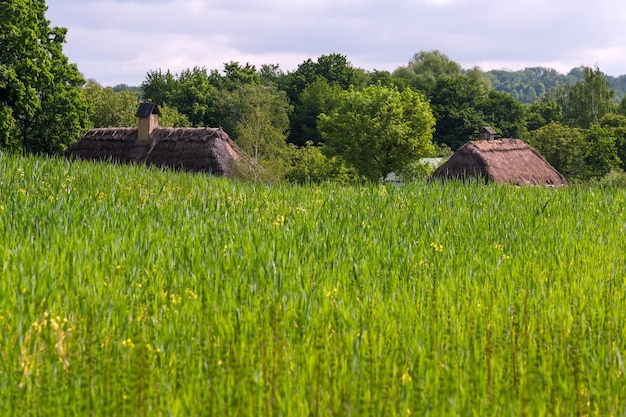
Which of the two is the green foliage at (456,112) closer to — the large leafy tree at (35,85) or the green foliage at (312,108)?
the green foliage at (312,108)

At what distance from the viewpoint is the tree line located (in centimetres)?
3381

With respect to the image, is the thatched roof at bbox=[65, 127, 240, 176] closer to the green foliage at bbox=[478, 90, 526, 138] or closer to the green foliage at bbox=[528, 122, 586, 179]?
the green foliage at bbox=[528, 122, 586, 179]

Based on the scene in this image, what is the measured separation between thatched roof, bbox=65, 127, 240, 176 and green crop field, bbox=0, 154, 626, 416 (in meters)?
23.1

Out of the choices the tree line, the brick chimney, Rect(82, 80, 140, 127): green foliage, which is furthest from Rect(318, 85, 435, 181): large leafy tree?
Rect(82, 80, 140, 127): green foliage

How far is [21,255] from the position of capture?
17.0 ft

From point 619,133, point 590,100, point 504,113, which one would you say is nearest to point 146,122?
point 619,133

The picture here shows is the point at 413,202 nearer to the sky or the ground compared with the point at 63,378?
nearer to the sky

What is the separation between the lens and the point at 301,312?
4.30m

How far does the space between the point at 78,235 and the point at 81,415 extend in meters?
3.62

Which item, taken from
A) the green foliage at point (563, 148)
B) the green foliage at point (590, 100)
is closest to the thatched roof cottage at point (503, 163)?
the green foliage at point (563, 148)

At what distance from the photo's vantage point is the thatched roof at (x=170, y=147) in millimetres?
31516

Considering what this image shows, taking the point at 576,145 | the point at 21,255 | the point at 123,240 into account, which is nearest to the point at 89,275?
the point at 21,255

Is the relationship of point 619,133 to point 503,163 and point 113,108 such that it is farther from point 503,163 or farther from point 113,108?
point 113,108

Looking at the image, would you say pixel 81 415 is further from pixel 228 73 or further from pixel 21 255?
pixel 228 73
